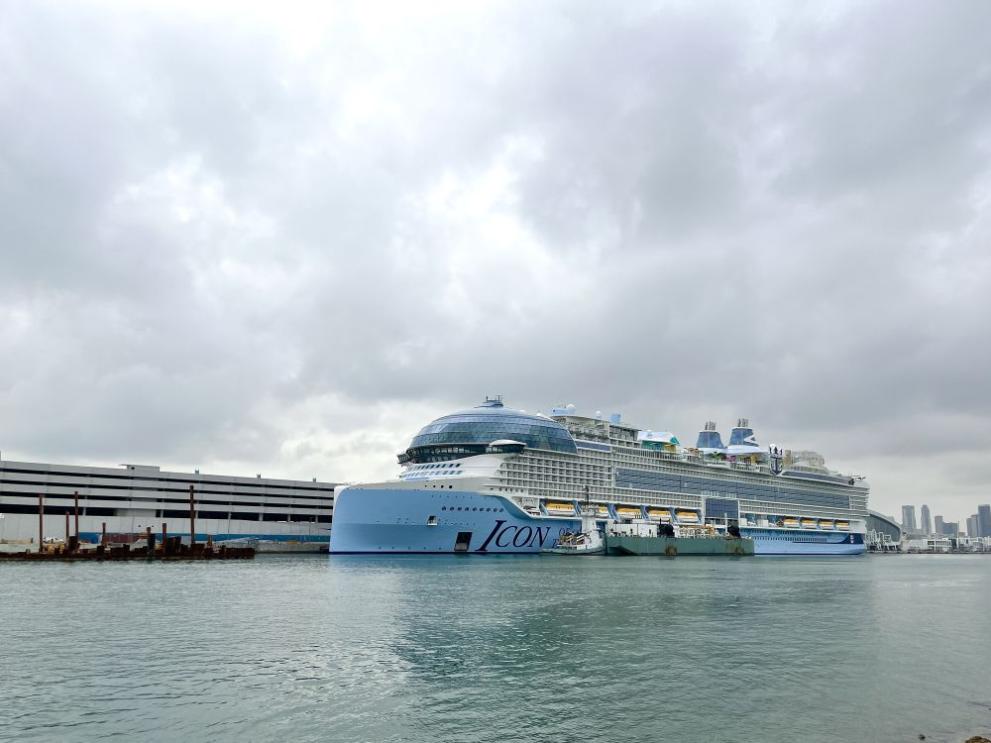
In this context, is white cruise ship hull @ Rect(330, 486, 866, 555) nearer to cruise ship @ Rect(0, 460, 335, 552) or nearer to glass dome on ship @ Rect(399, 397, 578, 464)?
glass dome on ship @ Rect(399, 397, 578, 464)

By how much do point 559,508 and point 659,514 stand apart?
26.9 metres

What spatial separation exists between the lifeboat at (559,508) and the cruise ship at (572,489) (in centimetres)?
17

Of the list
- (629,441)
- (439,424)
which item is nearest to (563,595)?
(439,424)

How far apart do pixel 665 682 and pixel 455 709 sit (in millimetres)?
7180

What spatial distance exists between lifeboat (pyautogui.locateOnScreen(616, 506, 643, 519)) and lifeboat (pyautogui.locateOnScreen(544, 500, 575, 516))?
12175 millimetres

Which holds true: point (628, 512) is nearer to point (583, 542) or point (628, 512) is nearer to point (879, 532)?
point (583, 542)

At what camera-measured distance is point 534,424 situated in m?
105

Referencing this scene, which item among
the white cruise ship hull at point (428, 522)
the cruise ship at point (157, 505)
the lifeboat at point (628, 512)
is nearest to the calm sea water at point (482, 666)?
the white cruise ship hull at point (428, 522)

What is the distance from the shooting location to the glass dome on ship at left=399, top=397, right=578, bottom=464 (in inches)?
3942

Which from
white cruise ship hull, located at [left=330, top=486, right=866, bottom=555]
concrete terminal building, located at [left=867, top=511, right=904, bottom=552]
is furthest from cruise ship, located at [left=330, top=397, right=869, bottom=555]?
concrete terminal building, located at [left=867, top=511, right=904, bottom=552]

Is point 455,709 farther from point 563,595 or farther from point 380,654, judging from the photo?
point 563,595

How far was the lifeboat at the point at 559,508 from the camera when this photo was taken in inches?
4028

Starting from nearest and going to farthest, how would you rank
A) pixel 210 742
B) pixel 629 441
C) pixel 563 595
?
1. pixel 210 742
2. pixel 563 595
3. pixel 629 441

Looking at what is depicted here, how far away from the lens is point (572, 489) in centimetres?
10812
